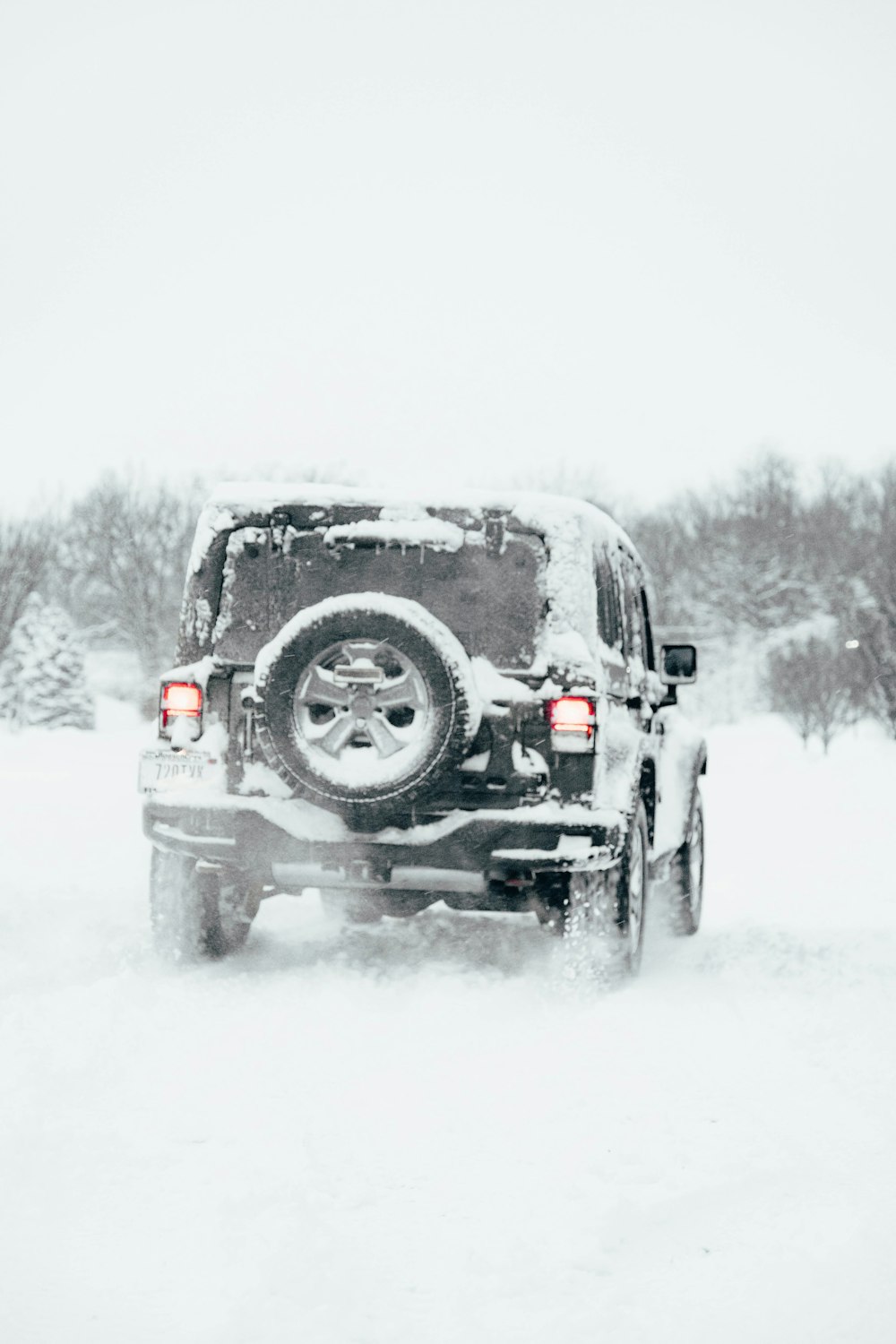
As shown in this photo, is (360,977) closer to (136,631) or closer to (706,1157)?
(706,1157)

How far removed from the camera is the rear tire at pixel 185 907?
564cm

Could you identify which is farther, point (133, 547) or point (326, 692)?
point (133, 547)

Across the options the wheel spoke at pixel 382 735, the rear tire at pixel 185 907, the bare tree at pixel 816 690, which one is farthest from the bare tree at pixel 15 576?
the wheel spoke at pixel 382 735

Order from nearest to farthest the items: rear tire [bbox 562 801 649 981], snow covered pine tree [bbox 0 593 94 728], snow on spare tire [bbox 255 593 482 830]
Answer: snow on spare tire [bbox 255 593 482 830], rear tire [bbox 562 801 649 981], snow covered pine tree [bbox 0 593 94 728]

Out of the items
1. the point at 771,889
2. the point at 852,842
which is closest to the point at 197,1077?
the point at 771,889

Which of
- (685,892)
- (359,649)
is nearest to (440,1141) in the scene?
(359,649)

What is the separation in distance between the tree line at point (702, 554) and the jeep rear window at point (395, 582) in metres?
26.6

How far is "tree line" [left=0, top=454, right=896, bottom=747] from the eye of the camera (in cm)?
4734

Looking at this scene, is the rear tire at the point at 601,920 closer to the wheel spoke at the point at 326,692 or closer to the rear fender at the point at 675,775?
the rear fender at the point at 675,775

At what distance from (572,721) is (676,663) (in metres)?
2.15

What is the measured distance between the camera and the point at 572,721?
17.3 feet

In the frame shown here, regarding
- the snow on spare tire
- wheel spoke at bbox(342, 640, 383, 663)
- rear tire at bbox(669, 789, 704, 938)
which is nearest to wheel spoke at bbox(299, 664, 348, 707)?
the snow on spare tire

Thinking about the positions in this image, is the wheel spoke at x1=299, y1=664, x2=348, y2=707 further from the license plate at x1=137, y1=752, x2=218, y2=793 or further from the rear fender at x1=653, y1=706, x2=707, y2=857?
the rear fender at x1=653, y1=706, x2=707, y2=857

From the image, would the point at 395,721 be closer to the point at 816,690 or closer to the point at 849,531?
the point at 816,690
